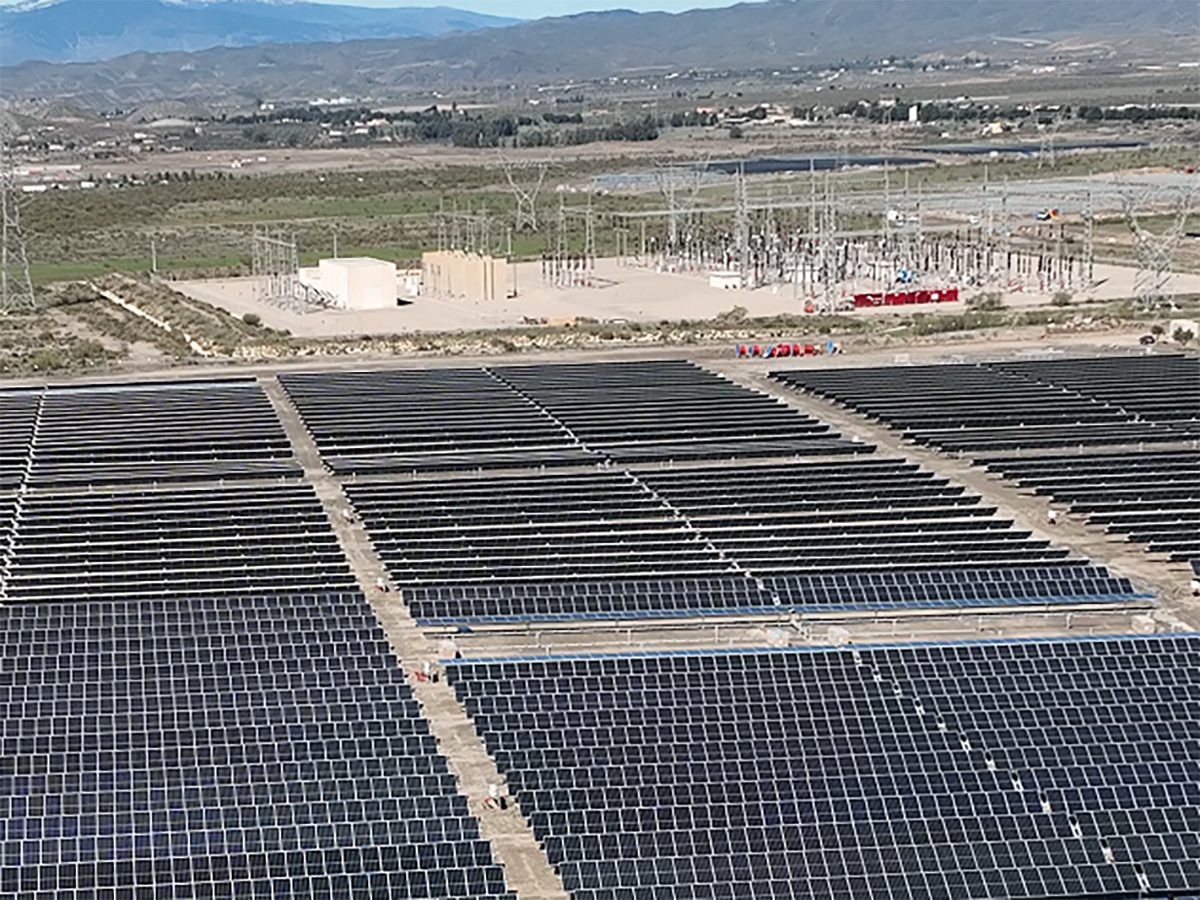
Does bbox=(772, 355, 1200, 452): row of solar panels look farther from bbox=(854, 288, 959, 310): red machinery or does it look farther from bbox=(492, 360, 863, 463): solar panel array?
bbox=(854, 288, 959, 310): red machinery

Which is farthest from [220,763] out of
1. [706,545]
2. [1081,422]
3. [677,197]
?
[677,197]

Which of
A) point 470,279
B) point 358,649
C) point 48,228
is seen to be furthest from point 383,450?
point 48,228

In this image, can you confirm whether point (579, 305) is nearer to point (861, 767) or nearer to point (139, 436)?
point (139, 436)

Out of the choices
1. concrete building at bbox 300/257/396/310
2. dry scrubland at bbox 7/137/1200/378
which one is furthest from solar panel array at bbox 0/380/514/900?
concrete building at bbox 300/257/396/310

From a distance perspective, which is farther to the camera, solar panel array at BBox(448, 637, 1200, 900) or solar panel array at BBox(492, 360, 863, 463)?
solar panel array at BBox(492, 360, 863, 463)

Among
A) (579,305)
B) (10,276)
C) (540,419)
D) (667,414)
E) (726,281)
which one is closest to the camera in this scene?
(540,419)

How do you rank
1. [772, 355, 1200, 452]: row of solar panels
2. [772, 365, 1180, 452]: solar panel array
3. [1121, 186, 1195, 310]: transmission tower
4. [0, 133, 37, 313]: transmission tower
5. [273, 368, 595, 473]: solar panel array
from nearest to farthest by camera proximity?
1. [273, 368, 595, 473]: solar panel array
2. [772, 365, 1180, 452]: solar panel array
3. [772, 355, 1200, 452]: row of solar panels
4. [1121, 186, 1195, 310]: transmission tower
5. [0, 133, 37, 313]: transmission tower

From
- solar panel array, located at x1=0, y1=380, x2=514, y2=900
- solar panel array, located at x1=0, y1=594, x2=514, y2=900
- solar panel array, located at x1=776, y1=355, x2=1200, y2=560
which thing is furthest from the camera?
solar panel array, located at x1=776, y1=355, x2=1200, y2=560

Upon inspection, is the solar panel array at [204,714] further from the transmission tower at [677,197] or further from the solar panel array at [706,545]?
the transmission tower at [677,197]
